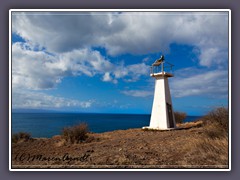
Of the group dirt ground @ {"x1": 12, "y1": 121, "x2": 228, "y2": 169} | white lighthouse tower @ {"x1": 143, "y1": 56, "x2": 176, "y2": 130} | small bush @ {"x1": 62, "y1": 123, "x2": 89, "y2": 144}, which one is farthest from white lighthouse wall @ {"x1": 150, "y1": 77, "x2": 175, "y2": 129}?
dirt ground @ {"x1": 12, "y1": 121, "x2": 228, "y2": 169}

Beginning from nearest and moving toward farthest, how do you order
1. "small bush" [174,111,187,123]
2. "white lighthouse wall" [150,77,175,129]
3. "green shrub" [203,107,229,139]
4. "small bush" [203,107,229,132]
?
1. "green shrub" [203,107,229,139]
2. "small bush" [203,107,229,132]
3. "white lighthouse wall" [150,77,175,129]
4. "small bush" [174,111,187,123]

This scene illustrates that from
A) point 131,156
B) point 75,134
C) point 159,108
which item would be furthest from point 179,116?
point 131,156

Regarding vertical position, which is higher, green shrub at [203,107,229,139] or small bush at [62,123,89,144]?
green shrub at [203,107,229,139]

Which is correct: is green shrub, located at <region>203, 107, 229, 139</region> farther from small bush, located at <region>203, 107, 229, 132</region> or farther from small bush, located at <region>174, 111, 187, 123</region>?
small bush, located at <region>174, 111, 187, 123</region>

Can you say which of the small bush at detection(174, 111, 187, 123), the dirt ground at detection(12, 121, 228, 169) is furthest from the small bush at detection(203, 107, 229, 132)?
the small bush at detection(174, 111, 187, 123)

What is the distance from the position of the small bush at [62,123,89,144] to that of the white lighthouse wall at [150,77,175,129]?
3226 millimetres

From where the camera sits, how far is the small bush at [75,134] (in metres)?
7.15

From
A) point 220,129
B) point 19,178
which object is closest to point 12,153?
point 19,178

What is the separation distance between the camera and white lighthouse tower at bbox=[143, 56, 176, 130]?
951cm

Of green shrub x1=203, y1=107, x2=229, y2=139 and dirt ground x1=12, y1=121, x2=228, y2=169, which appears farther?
green shrub x1=203, y1=107, x2=229, y2=139

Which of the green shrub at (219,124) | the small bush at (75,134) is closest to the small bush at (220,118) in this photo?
the green shrub at (219,124)

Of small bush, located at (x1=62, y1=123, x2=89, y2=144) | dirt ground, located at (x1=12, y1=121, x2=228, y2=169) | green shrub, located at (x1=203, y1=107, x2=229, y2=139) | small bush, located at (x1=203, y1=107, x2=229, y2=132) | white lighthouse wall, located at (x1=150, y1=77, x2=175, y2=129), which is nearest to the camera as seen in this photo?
dirt ground, located at (x1=12, y1=121, x2=228, y2=169)
